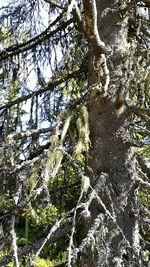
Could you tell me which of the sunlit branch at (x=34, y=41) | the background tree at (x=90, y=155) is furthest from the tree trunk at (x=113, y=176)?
the sunlit branch at (x=34, y=41)

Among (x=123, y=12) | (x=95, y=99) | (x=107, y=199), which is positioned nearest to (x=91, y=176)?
(x=107, y=199)

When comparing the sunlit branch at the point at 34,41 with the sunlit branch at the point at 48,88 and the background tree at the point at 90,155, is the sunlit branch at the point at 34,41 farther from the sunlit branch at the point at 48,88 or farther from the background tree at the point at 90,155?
the sunlit branch at the point at 48,88

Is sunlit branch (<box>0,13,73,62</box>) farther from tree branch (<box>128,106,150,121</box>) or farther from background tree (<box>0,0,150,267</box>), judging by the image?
tree branch (<box>128,106,150,121</box>)

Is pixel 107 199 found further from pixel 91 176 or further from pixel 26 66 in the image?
pixel 26 66

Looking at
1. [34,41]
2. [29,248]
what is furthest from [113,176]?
[34,41]

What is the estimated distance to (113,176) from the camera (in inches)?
134

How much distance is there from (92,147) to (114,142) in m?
0.16

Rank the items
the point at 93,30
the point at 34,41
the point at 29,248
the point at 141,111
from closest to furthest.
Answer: the point at 93,30 < the point at 29,248 < the point at 141,111 < the point at 34,41

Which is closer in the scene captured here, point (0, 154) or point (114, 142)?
point (0, 154)

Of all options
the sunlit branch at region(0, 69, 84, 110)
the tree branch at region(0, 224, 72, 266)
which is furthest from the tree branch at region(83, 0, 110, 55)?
the tree branch at region(0, 224, 72, 266)

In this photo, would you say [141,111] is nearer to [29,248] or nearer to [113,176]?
[113,176]

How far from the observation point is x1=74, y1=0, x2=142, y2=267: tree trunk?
3.14 m

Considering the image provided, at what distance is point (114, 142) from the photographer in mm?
3512

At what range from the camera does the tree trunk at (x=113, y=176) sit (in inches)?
124
